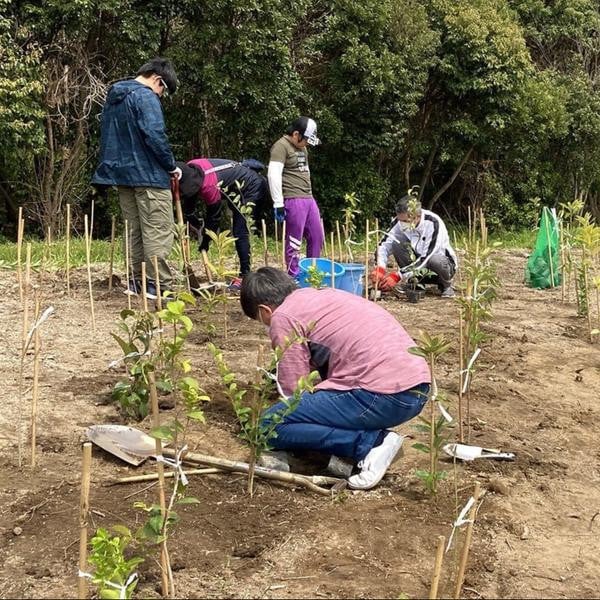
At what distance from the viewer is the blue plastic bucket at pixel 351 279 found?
5.96 meters

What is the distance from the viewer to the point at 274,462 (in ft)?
10.7

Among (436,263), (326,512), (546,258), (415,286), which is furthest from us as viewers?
(546,258)

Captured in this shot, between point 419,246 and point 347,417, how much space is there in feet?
12.4

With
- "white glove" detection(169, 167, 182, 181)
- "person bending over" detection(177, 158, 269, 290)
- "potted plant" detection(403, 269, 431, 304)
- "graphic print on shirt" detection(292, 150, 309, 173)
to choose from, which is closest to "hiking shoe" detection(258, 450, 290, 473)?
"person bending over" detection(177, 158, 269, 290)

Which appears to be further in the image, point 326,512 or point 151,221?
point 151,221

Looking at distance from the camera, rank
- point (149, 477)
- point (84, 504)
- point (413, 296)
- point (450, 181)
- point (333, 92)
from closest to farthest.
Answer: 1. point (84, 504)
2. point (149, 477)
3. point (413, 296)
4. point (333, 92)
5. point (450, 181)

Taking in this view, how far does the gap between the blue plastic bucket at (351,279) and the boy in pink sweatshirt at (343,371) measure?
2.63 meters

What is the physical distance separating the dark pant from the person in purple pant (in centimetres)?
75

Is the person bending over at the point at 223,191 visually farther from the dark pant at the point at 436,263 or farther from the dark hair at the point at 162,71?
the dark pant at the point at 436,263

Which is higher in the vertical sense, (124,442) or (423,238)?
(423,238)

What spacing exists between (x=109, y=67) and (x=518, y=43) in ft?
21.7

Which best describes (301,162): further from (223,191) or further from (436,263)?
(436,263)

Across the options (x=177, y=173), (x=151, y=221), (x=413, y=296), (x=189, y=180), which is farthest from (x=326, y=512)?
(x=413, y=296)

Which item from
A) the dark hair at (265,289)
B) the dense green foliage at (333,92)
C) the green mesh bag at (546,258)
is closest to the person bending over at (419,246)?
the green mesh bag at (546,258)
